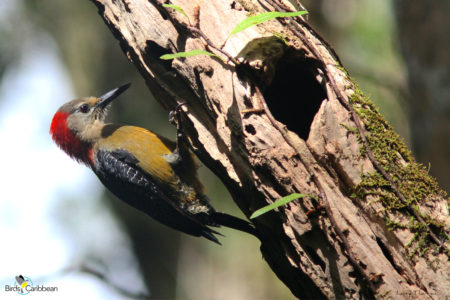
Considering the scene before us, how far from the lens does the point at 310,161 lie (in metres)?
2.81

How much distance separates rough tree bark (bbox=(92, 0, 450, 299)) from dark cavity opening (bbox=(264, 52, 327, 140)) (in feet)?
0.03

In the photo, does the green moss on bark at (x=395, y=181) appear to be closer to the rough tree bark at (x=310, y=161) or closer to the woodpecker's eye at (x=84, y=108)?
the rough tree bark at (x=310, y=161)

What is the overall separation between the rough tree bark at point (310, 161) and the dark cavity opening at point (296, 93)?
0.01 meters

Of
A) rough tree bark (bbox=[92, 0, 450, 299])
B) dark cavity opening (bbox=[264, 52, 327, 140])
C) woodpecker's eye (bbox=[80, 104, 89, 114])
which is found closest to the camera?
rough tree bark (bbox=[92, 0, 450, 299])

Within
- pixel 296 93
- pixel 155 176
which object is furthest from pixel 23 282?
pixel 296 93

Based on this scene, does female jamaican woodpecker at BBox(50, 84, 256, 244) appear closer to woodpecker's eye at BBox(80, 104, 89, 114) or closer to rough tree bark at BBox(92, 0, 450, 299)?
woodpecker's eye at BBox(80, 104, 89, 114)

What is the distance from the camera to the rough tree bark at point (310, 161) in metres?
2.71

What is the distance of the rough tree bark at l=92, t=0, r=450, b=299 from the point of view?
8.87 feet

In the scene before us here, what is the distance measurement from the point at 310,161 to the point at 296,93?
77 cm

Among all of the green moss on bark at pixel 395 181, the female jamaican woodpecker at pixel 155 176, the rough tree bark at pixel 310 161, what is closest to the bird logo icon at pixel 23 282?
the female jamaican woodpecker at pixel 155 176

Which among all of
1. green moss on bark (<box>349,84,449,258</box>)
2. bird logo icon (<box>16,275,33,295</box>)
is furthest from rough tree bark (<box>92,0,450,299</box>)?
bird logo icon (<box>16,275,33,295</box>)

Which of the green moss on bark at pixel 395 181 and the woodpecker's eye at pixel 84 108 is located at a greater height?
the woodpecker's eye at pixel 84 108

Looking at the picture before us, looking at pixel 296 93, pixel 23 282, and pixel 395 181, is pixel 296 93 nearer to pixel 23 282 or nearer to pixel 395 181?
pixel 395 181

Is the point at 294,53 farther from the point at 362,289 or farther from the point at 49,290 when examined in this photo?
the point at 49,290
